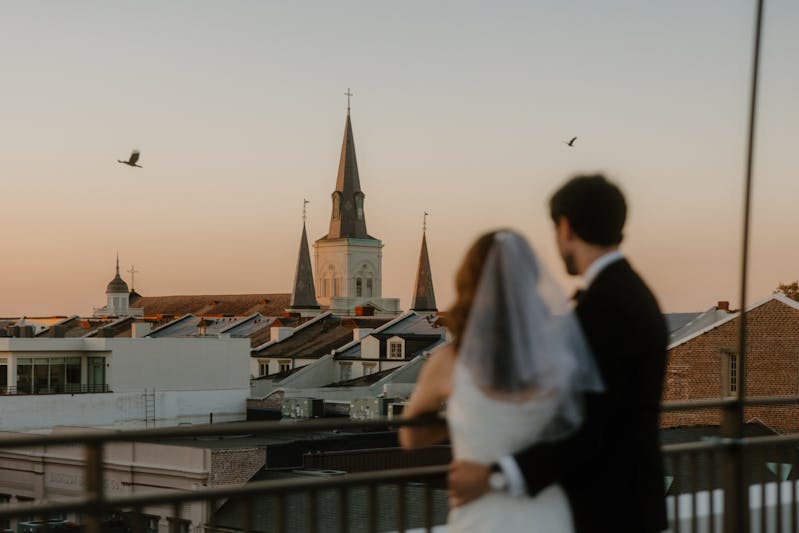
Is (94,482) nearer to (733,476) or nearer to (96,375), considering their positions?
(733,476)

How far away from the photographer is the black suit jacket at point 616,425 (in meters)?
3.09

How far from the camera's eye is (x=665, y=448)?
15.4 feet

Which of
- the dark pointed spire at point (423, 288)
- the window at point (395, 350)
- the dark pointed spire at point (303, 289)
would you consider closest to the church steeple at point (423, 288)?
the dark pointed spire at point (423, 288)

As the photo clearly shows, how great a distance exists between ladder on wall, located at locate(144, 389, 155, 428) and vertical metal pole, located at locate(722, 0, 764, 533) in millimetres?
53678

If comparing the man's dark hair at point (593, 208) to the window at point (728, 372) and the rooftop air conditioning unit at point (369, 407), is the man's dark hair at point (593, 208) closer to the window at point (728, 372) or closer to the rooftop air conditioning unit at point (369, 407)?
the window at point (728, 372)

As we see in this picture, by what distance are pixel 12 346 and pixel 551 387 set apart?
56225mm

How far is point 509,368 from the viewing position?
2.96m

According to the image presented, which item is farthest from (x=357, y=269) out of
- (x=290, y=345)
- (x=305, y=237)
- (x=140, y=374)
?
(x=140, y=374)

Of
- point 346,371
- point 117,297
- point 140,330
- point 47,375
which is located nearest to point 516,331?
point 47,375

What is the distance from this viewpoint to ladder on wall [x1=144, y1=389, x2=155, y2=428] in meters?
56.7

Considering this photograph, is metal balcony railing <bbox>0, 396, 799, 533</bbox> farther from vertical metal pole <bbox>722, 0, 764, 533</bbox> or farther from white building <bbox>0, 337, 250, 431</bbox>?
white building <bbox>0, 337, 250, 431</bbox>

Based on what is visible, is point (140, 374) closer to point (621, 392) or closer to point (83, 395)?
point (83, 395)

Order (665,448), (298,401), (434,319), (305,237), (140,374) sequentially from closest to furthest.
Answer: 1. (665,448)
2. (298,401)
3. (140,374)
4. (434,319)
5. (305,237)

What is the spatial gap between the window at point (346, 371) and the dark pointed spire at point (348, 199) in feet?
233
